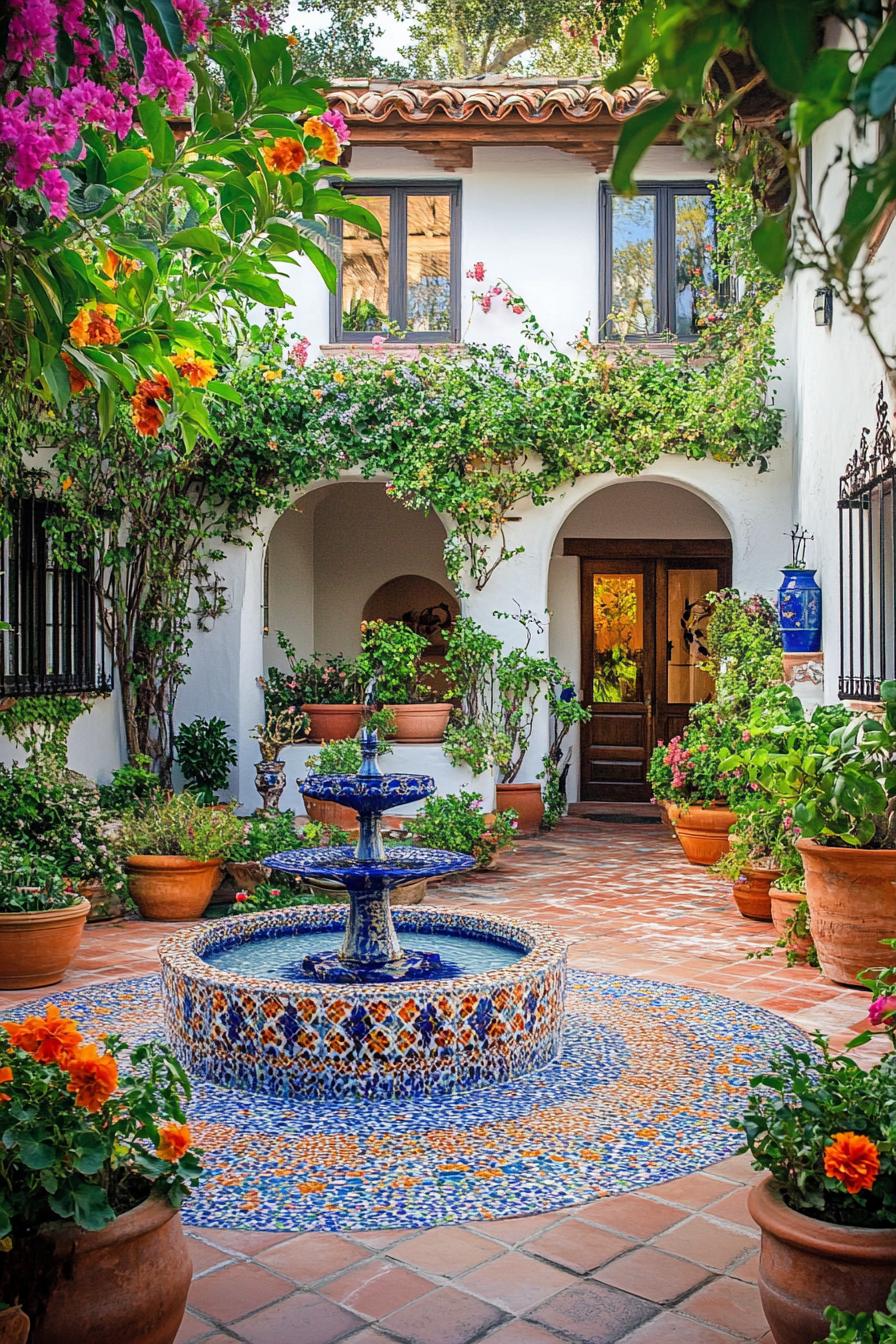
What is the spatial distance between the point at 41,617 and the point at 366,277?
15.7 feet

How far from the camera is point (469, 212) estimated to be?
11.6 m

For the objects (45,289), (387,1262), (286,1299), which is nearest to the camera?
(45,289)

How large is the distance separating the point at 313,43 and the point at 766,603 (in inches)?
534

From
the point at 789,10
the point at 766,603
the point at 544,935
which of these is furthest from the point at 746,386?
the point at 789,10

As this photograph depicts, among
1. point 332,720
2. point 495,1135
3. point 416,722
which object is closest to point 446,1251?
point 495,1135

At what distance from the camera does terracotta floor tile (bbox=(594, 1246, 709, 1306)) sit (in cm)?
318

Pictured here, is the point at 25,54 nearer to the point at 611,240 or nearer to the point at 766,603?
the point at 766,603

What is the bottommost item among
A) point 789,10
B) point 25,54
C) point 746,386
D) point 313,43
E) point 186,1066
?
point 186,1066

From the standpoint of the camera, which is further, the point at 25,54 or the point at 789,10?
the point at 25,54

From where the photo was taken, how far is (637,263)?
11.6 m

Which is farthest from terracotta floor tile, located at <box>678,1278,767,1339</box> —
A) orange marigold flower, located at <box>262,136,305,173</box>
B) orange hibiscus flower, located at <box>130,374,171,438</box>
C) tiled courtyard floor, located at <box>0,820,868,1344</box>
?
orange marigold flower, located at <box>262,136,305,173</box>

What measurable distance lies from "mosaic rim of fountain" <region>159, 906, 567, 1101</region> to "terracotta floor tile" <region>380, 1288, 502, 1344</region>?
5.23 feet

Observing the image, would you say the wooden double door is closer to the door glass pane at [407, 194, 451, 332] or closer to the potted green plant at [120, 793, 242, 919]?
the door glass pane at [407, 194, 451, 332]

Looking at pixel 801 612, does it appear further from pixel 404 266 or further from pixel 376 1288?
pixel 376 1288
